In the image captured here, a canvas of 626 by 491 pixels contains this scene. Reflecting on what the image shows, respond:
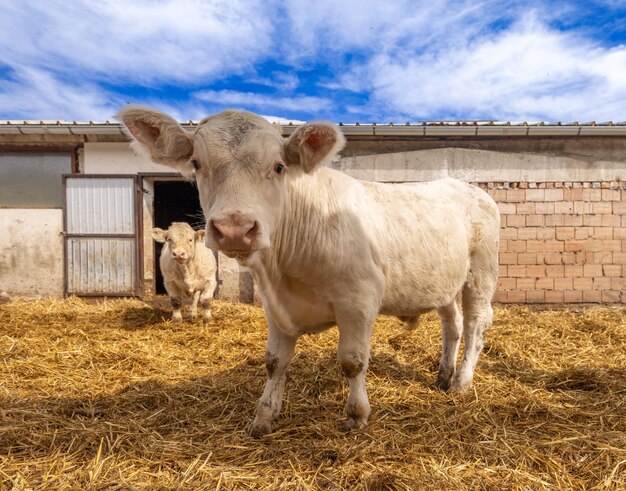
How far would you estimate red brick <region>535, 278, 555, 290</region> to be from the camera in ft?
25.2

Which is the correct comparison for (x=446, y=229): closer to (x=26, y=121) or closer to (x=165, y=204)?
(x=26, y=121)

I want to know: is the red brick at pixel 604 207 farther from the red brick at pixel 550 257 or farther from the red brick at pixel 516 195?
the red brick at pixel 516 195

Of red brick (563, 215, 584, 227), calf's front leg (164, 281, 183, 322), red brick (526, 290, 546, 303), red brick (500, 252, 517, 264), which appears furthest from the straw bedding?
red brick (563, 215, 584, 227)

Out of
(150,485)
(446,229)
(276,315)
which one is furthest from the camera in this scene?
(446,229)

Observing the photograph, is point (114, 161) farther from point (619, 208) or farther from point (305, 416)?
point (619, 208)

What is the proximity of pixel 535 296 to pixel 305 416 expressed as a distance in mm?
6126

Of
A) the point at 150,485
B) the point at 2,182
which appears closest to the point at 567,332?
the point at 150,485

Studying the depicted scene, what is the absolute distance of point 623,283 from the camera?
768cm

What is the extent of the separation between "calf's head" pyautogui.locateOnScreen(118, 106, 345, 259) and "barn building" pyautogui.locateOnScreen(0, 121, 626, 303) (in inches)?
198

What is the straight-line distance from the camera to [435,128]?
7.60 m

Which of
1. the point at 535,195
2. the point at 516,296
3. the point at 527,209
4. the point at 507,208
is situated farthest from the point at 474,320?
the point at 535,195

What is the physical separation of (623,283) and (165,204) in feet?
35.9

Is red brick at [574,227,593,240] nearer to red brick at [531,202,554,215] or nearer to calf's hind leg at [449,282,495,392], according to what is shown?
red brick at [531,202,554,215]

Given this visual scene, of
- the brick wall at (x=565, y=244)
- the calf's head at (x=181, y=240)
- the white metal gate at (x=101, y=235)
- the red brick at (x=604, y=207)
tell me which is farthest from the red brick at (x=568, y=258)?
the white metal gate at (x=101, y=235)
